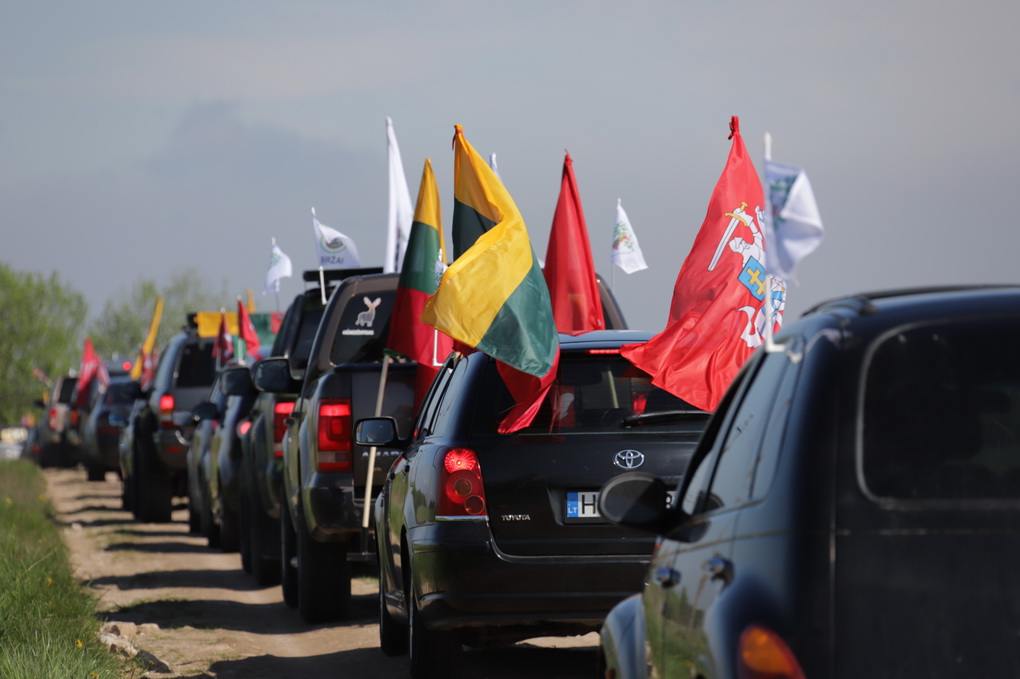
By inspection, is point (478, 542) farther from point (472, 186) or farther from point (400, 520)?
point (472, 186)

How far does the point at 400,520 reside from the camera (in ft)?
26.7

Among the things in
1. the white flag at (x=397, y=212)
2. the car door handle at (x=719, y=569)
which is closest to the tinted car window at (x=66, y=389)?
the white flag at (x=397, y=212)

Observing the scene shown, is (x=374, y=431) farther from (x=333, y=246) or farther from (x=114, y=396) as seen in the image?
(x=114, y=396)

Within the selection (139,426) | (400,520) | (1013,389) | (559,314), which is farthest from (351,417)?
(139,426)

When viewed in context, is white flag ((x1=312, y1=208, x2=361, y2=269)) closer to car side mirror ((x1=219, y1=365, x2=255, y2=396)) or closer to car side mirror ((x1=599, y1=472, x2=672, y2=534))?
car side mirror ((x1=219, y1=365, x2=255, y2=396))

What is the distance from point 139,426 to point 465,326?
1477 centimetres

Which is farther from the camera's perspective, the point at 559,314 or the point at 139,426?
the point at 139,426

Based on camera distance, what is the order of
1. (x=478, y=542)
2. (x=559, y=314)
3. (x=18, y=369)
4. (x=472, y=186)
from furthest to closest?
1. (x=18, y=369)
2. (x=559, y=314)
3. (x=472, y=186)
4. (x=478, y=542)

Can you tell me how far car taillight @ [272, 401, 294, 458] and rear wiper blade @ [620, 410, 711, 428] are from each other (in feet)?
19.3

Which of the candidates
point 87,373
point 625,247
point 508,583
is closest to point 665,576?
point 508,583

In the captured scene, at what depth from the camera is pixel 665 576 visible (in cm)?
433

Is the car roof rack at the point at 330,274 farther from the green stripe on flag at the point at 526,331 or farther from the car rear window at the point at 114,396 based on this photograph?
the car rear window at the point at 114,396

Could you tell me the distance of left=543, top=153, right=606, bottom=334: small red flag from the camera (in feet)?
38.3

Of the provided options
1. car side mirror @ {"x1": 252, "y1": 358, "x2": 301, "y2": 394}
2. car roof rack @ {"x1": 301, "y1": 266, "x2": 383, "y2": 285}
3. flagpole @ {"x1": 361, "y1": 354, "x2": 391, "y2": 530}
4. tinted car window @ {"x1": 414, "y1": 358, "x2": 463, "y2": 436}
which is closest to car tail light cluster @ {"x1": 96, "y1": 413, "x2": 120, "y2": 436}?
car roof rack @ {"x1": 301, "y1": 266, "x2": 383, "y2": 285}
